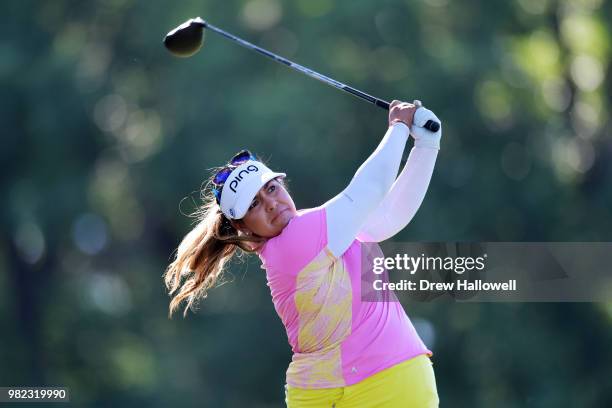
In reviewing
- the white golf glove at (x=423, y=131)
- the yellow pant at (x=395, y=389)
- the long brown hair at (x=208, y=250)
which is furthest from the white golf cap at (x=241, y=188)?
the yellow pant at (x=395, y=389)

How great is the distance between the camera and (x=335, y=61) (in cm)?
1379

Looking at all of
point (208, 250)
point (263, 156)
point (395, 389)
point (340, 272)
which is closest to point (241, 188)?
point (208, 250)

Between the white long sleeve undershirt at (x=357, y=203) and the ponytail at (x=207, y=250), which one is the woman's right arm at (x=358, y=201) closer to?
the white long sleeve undershirt at (x=357, y=203)

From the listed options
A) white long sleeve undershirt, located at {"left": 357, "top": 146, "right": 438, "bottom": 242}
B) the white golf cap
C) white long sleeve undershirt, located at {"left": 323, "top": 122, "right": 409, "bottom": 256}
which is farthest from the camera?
white long sleeve undershirt, located at {"left": 357, "top": 146, "right": 438, "bottom": 242}

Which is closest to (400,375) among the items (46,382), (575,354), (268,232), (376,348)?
(376,348)

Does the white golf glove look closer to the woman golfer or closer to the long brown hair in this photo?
the woman golfer

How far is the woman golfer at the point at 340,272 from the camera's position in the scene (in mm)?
4152

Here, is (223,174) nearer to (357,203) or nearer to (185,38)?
(357,203)

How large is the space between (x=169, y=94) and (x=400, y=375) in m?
10.7

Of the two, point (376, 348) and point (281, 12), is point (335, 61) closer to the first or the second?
point (281, 12)

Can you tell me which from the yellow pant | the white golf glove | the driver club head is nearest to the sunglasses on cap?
the white golf glove

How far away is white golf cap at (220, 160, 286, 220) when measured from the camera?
14.2ft

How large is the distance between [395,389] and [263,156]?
8.45 meters

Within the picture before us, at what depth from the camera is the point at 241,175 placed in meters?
4.39
